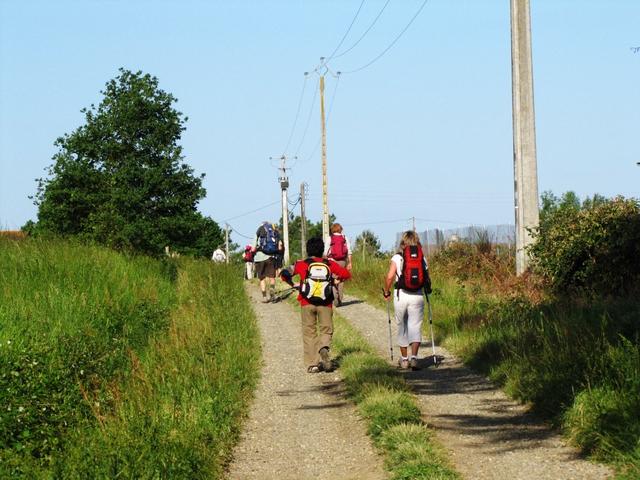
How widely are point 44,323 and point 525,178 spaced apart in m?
7.88

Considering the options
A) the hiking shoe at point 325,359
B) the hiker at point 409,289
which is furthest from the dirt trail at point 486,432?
the hiking shoe at point 325,359

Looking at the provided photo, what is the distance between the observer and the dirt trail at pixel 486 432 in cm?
759

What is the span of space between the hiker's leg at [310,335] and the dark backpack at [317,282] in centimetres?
14

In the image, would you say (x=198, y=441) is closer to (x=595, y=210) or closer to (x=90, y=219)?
(x=595, y=210)

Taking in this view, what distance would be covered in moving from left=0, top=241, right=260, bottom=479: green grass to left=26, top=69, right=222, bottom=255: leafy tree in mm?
10271

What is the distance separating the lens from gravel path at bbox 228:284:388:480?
814 cm

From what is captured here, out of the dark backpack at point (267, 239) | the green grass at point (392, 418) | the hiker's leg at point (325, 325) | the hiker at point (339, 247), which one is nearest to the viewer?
the green grass at point (392, 418)

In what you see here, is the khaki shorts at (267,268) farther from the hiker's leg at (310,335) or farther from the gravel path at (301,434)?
the hiker's leg at (310,335)

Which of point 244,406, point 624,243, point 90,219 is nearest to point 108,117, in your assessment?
point 90,219

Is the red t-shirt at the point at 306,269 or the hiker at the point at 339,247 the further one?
the hiker at the point at 339,247

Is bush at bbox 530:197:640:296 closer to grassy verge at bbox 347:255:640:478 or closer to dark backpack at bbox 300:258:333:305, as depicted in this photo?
grassy verge at bbox 347:255:640:478

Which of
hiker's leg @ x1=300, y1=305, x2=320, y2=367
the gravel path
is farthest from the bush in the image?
the gravel path

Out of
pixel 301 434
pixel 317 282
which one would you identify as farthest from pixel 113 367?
pixel 301 434

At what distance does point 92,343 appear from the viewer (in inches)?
561
